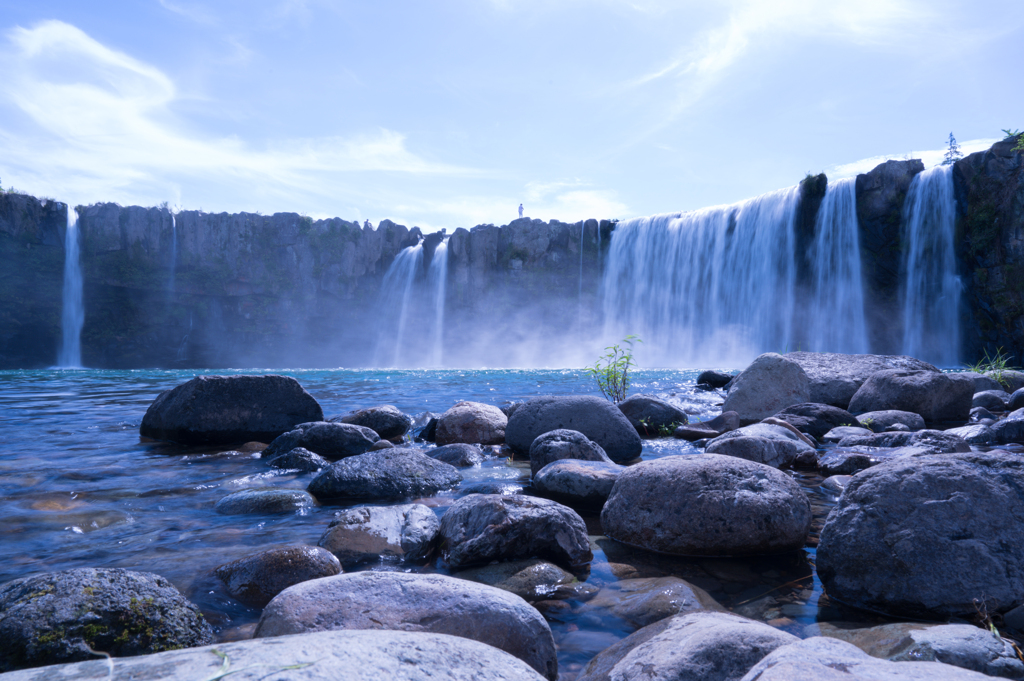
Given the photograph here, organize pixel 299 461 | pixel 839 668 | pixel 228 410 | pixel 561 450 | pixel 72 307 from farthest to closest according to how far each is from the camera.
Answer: pixel 72 307, pixel 228 410, pixel 299 461, pixel 561 450, pixel 839 668

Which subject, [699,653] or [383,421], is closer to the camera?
[699,653]

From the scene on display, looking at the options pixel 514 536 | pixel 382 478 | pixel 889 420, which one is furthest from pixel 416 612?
pixel 889 420

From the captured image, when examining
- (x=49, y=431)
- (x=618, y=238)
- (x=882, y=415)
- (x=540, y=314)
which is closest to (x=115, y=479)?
(x=49, y=431)

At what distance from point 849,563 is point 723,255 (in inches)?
1121

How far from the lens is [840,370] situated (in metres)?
10.0

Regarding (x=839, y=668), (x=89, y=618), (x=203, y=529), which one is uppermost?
(x=839, y=668)

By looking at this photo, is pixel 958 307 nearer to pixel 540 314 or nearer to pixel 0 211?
pixel 540 314

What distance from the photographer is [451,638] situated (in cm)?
155

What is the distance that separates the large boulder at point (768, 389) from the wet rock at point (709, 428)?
112 cm

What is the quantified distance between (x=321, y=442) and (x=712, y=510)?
489 cm

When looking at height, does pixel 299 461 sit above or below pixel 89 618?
below

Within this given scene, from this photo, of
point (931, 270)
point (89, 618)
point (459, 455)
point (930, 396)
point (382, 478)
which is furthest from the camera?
point (931, 270)

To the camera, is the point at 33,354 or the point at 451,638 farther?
the point at 33,354

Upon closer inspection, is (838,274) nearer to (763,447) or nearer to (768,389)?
(768,389)
